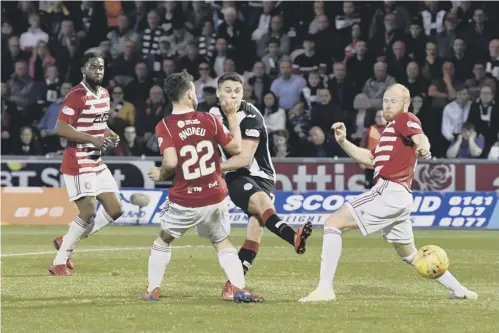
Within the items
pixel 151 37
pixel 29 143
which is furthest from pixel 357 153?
pixel 151 37

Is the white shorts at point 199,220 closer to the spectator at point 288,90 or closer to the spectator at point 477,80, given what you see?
the spectator at point 288,90

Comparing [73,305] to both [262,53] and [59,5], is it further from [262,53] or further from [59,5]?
[59,5]

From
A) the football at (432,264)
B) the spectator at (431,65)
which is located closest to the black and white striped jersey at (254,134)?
the football at (432,264)

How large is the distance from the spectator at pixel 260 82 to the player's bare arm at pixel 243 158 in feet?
35.3

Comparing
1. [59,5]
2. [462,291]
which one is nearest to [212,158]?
[462,291]

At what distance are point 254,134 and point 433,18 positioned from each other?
40.7ft

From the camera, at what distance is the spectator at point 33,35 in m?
23.4

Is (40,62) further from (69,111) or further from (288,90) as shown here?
(69,111)

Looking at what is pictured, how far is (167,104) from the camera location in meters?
21.9

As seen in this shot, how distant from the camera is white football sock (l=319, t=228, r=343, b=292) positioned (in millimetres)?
9914

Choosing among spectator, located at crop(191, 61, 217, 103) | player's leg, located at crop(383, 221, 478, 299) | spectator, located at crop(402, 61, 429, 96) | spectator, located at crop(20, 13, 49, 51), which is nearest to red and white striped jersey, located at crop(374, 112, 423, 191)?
player's leg, located at crop(383, 221, 478, 299)

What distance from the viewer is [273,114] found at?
2084cm

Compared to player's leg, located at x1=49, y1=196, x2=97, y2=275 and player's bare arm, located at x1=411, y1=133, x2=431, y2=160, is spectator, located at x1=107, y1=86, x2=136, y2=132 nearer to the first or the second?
player's leg, located at x1=49, y1=196, x2=97, y2=275

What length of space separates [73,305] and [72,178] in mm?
2901
